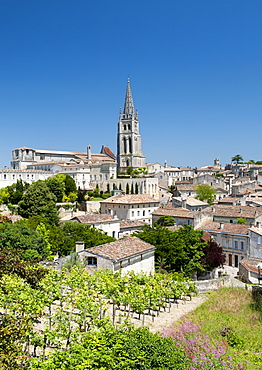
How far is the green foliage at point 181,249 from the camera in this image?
29797 mm

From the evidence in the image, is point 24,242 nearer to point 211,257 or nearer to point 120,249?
point 120,249

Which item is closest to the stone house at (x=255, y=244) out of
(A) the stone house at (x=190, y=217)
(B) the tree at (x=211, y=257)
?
(B) the tree at (x=211, y=257)

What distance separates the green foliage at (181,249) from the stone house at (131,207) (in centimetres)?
2005

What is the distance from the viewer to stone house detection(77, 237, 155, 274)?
2131cm

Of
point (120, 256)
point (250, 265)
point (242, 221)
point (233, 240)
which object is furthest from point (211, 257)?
point (242, 221)

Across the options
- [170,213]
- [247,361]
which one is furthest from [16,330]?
[170,213]

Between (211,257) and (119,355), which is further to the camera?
(211,257)

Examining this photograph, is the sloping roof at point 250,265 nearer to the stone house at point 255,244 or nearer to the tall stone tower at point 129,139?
the stone house at point 255,244

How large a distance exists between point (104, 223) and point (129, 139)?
66685 millimetres

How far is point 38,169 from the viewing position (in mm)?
87750

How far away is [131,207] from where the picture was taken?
5197 cm

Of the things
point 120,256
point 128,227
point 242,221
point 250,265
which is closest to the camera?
point 120,256

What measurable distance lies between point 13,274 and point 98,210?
1766 inches

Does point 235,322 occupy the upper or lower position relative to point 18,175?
lower
